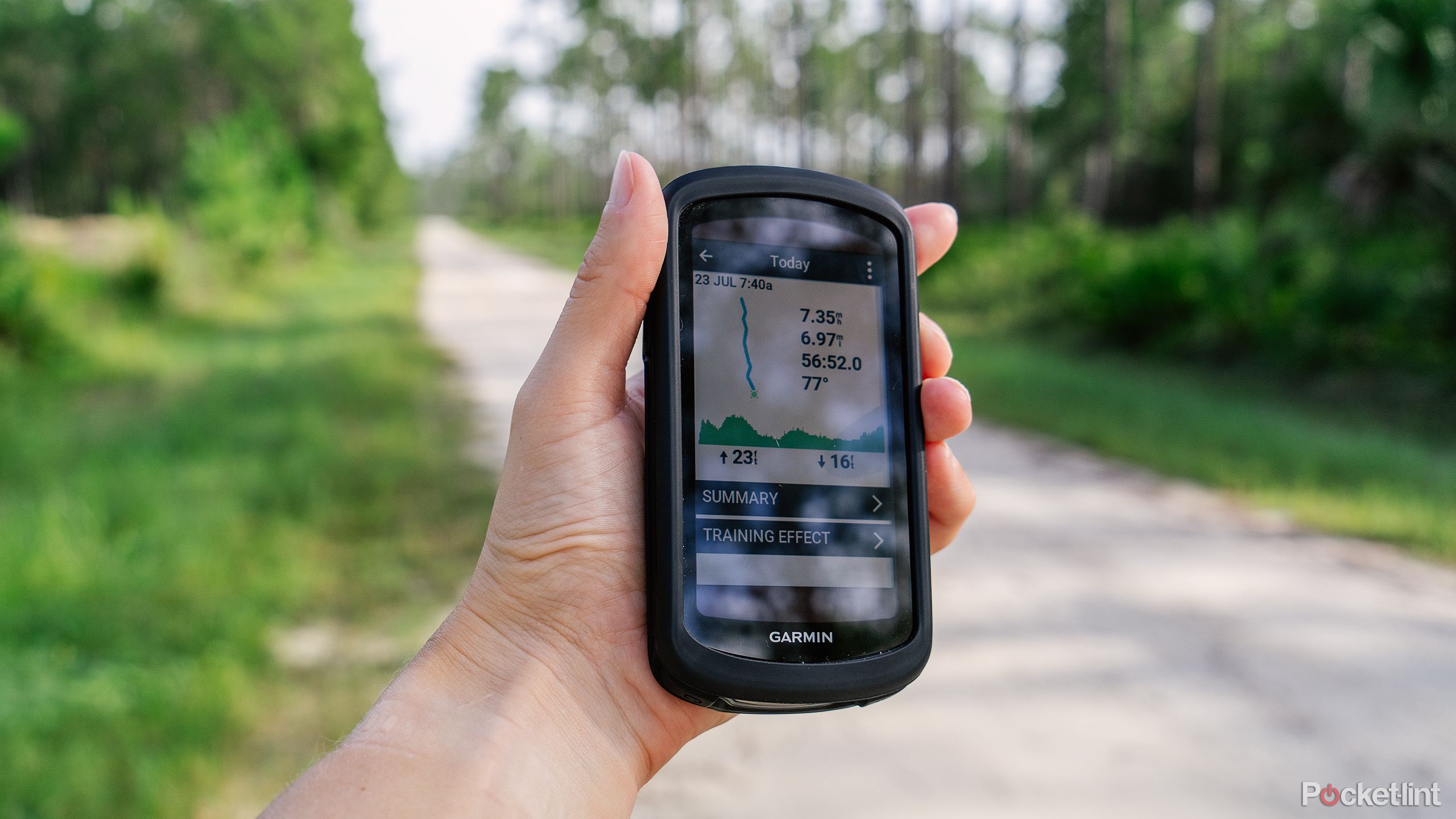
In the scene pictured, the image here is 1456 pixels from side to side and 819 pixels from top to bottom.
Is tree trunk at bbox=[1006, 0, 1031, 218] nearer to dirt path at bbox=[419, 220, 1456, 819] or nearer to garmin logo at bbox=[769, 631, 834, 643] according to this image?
dirt path at bbox=[419, 220, 1456, 819]

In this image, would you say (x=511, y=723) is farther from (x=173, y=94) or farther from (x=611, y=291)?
(x=173, y=94)

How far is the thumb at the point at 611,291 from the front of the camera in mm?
1646

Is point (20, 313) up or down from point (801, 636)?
down

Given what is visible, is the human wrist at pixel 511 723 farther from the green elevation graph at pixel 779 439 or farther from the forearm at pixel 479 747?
the green elevation graph at pixel 779 439

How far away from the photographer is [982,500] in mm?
5184

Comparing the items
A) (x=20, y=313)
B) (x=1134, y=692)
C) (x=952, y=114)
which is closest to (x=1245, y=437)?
(x=1134, y=692)

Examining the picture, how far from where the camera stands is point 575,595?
5.41 ft

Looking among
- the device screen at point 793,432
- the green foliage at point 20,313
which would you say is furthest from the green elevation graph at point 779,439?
the green foliage at point 20,313

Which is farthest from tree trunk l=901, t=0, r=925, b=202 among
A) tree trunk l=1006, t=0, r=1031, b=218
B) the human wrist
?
the human wrist

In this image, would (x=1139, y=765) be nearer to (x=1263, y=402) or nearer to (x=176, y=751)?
(x=176, y=751)

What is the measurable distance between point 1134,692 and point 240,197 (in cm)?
1729

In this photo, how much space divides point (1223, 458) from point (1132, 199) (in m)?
23.9

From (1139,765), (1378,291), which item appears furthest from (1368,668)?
(1378,291)

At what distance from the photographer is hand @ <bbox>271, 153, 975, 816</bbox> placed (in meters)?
1.47
